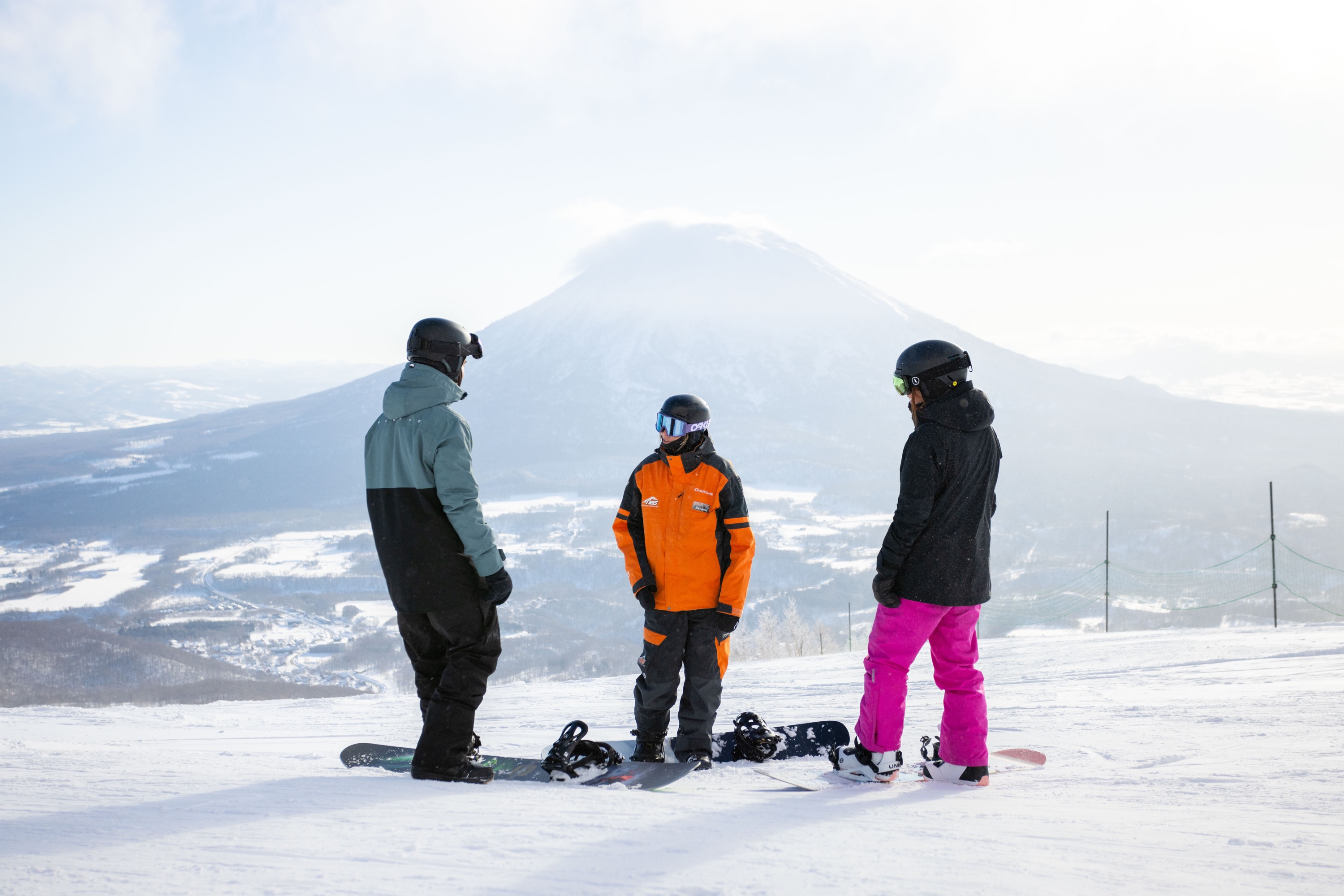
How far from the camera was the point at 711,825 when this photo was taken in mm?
2430

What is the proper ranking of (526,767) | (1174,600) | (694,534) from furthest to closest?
(1174,600), (694,534), (526,767)

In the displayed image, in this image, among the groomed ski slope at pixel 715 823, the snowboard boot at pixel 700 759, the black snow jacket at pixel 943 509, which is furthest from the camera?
the snowboard boot at pixel 700 759

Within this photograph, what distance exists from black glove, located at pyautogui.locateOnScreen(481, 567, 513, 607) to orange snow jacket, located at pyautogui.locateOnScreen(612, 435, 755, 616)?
62 cm

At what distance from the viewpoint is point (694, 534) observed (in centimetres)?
378

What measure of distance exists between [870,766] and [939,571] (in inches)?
33.5

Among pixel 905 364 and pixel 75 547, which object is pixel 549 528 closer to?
pixel 75 547

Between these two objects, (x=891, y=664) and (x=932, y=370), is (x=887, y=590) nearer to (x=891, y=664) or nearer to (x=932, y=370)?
(x=891, y=664)

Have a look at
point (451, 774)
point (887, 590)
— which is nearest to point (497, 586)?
point (451, 774)

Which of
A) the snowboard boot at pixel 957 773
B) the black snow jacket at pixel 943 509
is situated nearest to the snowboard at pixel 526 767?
the snowboard boot at pixel 957 773

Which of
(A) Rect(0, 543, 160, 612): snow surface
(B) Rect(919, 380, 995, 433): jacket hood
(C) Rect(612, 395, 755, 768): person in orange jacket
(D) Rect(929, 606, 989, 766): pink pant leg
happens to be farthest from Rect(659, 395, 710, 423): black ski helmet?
(A) Rect(0, 543, 160, 612): snow surface

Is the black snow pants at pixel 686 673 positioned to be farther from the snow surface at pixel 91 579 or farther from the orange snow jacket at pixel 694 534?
the snow surface at pixel 91 579

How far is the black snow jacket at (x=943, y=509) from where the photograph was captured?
319 cm

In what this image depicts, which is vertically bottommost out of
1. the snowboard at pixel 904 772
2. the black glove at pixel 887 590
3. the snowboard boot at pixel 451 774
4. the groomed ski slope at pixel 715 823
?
the snowboard at pixel 904 772

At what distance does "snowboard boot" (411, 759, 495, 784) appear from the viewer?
327cm
